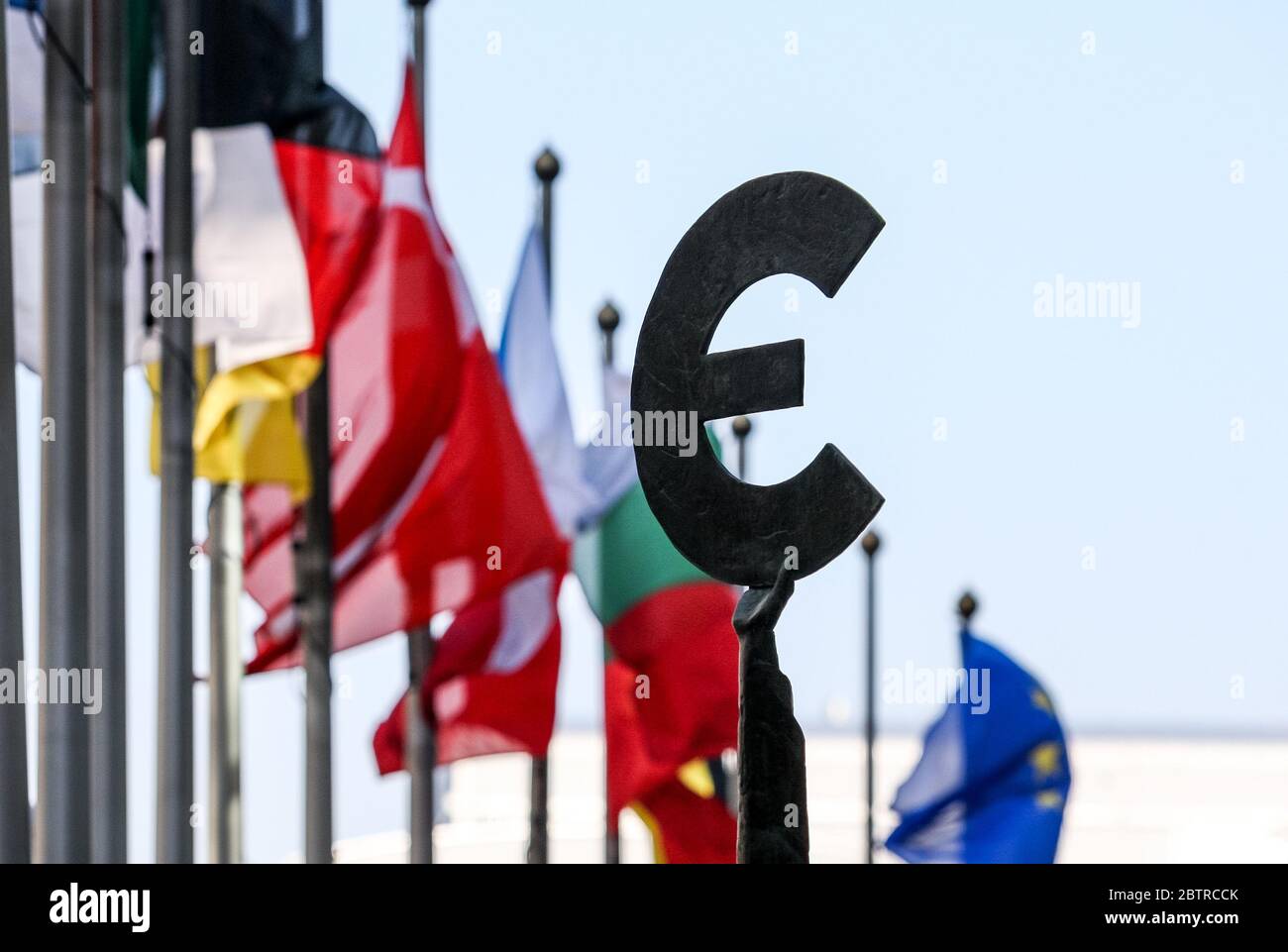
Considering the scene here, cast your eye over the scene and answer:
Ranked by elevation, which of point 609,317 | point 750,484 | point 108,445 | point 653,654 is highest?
point 609,317

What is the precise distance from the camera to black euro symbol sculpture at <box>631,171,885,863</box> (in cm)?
405

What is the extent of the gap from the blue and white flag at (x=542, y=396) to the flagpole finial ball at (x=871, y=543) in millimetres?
4242

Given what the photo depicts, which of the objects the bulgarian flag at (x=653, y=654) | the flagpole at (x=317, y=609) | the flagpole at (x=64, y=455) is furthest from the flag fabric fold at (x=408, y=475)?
the flagpole at (x=64, y=455)

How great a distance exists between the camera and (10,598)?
29.0 feet

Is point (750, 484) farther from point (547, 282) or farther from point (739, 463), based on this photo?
point (739, 463)

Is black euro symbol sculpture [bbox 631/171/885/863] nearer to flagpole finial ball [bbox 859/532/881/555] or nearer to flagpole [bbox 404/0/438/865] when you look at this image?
flagpole [bbox 404/0/438/865]

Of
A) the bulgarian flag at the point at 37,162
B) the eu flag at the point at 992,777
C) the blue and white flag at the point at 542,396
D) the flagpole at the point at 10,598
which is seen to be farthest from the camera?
the eu flag at the point at 992,777

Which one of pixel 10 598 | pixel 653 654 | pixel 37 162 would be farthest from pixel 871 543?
pixel 10 598

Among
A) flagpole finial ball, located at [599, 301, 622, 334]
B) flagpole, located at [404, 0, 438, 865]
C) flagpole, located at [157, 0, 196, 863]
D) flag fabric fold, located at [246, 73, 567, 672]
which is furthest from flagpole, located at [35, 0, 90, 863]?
flagpole finial ball, located at [599, 301, 622, 334]

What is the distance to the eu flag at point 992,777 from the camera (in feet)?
47.9

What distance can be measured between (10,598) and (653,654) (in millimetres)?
6596

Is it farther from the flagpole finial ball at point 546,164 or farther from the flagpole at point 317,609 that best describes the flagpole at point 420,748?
the flagpole finial ball at point 546,164
